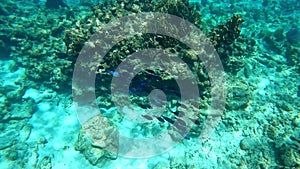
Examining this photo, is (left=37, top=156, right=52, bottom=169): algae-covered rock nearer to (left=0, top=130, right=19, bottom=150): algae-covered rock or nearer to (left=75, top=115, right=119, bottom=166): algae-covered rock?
(left=75, top=115, right=119, bottom=166): algae-covered rock

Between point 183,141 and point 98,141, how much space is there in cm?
236

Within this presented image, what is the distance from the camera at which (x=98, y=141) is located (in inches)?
219

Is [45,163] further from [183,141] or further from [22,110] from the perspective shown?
[183,141]

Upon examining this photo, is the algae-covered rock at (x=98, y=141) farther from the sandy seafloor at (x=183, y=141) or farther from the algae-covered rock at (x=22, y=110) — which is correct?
the algae-covered rock at (x=22, y=110)

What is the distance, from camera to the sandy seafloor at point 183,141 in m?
5.63

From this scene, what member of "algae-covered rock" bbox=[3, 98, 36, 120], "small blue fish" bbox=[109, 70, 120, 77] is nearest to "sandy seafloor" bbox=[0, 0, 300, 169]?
"algae-covered rock" bbox=[3, 98, 36, 120]

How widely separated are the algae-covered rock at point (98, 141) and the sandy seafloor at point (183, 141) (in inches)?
8.3

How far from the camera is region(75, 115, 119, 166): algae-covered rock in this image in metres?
5.50

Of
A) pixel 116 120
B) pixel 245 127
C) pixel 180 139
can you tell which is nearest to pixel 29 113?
pixel 116 120

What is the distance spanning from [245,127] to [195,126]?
67.2 inches

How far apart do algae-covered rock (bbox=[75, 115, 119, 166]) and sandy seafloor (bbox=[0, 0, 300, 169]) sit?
0.21 m

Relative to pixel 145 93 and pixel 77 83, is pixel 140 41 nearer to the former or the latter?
pixel 145 93

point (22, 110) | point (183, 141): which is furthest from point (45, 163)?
point (183, 141)

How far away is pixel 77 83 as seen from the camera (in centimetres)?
652
